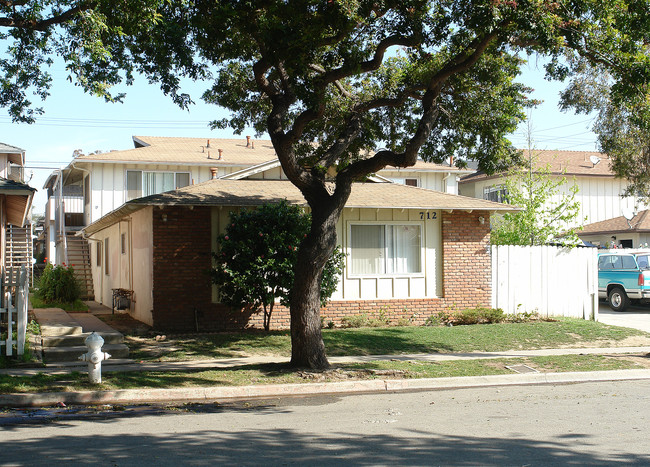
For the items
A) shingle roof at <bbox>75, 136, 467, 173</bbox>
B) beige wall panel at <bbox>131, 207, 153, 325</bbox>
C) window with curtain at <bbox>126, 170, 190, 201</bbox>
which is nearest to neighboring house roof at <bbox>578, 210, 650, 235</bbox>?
shingle roof at <bbox>75, 136, 467, 173</bbox>

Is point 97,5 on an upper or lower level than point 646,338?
upper

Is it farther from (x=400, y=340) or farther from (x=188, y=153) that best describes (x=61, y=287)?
(x=400, y=340)

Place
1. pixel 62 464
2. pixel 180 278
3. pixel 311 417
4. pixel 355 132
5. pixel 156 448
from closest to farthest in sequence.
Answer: pixel 62 464, pixel 156 448, pixel 311 417, pixel 355 132, pixel 180 278

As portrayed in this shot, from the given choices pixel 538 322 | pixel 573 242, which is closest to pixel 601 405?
pixel 538 322

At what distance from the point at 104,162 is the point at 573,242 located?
19550mm

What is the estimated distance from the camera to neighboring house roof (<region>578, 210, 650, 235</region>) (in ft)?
104

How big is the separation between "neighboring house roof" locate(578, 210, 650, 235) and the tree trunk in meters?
23.9

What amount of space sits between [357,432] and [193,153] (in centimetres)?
2497

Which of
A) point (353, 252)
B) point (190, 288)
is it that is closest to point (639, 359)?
point (353, 252)

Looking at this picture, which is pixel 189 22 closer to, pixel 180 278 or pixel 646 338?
pixel 180 278

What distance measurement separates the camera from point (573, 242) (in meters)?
19.5

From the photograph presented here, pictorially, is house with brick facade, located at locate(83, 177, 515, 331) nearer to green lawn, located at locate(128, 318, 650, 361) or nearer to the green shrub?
green lawn, located at locate(128, 318, 650, 361)

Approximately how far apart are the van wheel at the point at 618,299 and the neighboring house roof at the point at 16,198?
808 inches

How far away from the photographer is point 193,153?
30688mm
